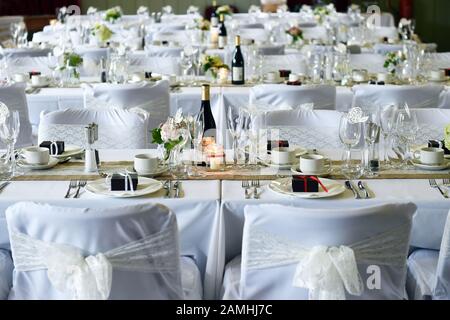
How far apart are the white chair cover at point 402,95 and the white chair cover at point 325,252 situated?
2.83 metres

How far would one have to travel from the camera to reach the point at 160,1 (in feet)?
52.0

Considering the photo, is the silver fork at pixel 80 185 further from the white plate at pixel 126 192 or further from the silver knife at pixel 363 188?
the silver knife at pixel 363 188

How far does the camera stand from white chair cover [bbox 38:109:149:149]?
14.6 feet

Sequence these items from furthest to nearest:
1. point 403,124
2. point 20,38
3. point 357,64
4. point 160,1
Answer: point 160,1, point 20,38, point 357,64, point 403,124

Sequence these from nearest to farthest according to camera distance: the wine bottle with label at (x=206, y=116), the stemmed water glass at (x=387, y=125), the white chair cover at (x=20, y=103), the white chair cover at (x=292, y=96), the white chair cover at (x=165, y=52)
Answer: the stemmed water glass at (x=387, y=125) → the wine bottle with label at (x=206, y=116) → the white chair cover at (x=292, y=96) → the white chair cover at (x=20, y=103) → the white chair cover at (x=165, y=52)

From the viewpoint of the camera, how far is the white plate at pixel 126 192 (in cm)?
325

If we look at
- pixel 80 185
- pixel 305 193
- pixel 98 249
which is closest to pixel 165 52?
pixel 80 185

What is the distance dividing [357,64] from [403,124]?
12.0 ft

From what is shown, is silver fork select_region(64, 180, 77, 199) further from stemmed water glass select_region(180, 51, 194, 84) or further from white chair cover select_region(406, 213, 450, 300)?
stemmed water glass select_region(180, 51, 194, 84)

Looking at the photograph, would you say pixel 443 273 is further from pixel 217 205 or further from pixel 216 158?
pixel 216 158

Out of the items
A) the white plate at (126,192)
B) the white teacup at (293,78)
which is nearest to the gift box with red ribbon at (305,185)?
the white plate at (126,192)

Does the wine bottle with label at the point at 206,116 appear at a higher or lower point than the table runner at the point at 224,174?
higher
